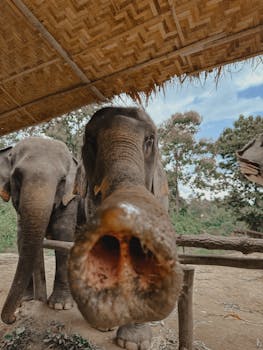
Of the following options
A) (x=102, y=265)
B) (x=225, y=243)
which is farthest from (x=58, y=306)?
(x=102, y=265)

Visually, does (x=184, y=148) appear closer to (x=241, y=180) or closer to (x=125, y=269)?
(x=241, y=180)

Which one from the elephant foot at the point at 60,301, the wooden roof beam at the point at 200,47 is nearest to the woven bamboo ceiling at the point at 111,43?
the wooden roof beam at the point at 200,47

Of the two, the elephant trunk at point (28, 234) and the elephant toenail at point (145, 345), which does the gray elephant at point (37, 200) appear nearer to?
the elephant trunk at point (28, 234)

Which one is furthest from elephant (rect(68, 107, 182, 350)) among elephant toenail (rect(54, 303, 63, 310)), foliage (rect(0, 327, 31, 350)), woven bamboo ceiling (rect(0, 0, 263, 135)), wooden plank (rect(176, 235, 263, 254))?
elephant toenail (rect(54, 303, 63, 310))

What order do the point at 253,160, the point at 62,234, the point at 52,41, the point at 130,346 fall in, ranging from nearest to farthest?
1. the point at 52,41
2. the point at 130,346
3. the point at 253,160
4. the point at 62,234

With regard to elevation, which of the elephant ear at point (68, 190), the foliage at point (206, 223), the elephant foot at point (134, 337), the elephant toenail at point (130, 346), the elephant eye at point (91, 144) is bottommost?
the elephant toenail at point (130, 346)

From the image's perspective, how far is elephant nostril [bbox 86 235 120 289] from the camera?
40.5 inches

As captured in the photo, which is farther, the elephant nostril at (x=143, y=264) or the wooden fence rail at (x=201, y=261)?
the wooden fence rail at (x=201, y=261)

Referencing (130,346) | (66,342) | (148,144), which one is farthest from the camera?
(66,342)

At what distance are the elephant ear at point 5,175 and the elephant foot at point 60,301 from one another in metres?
1.46

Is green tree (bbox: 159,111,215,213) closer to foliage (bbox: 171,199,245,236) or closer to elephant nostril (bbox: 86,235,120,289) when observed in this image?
foliage (bbox: 171,199,245,236)

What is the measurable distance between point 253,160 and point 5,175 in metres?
3.43

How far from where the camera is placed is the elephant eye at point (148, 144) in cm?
236

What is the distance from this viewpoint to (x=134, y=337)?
111 inches
